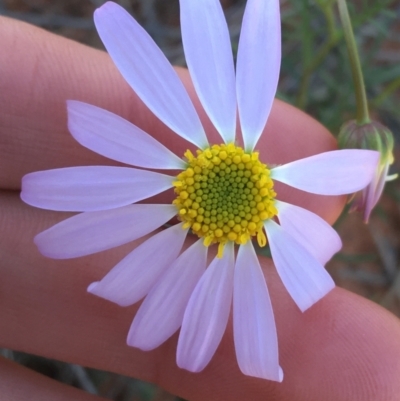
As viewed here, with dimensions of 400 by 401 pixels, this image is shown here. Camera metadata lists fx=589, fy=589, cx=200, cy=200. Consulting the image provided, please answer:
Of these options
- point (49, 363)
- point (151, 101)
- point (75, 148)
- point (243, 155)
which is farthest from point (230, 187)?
point (49, 363)

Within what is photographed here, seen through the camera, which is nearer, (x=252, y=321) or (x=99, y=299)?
(x=252, y=321)

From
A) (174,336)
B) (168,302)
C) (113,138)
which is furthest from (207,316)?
(113,138)

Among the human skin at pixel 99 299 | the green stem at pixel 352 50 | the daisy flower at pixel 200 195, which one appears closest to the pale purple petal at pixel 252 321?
the daisy flower at pixel 200 195

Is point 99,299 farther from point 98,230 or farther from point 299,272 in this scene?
point 299,272

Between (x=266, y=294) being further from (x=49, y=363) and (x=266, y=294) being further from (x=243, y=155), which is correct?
(x=49, y=363)

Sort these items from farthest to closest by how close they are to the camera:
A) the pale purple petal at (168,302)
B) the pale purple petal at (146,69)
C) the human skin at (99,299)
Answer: the human skin at (99,299) → the pale purple petal at (168,302) → the pale purple petal at (146,69)

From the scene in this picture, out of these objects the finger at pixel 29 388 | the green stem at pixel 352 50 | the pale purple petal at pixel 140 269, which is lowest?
the finger at pixel 29 388

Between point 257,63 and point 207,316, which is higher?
point 257,63

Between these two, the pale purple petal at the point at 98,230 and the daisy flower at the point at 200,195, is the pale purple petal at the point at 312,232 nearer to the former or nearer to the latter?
the daisy flower at the point at 200,195
